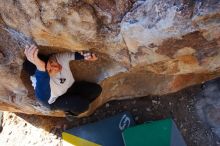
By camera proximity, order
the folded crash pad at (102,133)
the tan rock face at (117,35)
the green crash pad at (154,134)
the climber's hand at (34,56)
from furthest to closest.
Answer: the folded crash pad at (102,133) → the green crash pad at (154,134) → the climber's hand at (34,56) → the tan rock face at (117,35)

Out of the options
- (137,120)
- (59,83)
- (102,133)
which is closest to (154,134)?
(137,120)

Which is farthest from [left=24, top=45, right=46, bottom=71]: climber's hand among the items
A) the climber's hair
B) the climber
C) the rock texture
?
the rock texture

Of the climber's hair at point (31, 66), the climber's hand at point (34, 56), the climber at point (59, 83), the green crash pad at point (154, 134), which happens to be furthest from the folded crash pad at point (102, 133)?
the climber's hand at point (34, 56)

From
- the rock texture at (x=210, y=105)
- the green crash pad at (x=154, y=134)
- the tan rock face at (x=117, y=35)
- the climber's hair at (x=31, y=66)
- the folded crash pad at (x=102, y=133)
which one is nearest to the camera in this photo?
the tan rock face at (x=117, y=35)

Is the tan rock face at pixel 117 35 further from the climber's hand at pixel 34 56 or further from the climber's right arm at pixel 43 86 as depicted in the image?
the climber's right arm at pixel 43 86

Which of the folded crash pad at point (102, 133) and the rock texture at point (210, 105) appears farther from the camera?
the folded crash pad at point (102, 133)

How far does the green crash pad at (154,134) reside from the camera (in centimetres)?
330

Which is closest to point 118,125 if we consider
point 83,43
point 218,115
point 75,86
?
point 75,86

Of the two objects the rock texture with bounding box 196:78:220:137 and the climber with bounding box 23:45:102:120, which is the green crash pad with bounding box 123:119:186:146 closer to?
the rock texture with bounding box 196:78:220:137

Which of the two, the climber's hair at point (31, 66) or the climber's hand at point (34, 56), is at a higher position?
the climber's hand at point (34, 56)

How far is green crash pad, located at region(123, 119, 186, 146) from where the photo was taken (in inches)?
130

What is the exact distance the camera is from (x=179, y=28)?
2.32m

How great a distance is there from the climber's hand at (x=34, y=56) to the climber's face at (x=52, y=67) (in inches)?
2.1

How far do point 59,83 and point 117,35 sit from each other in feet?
2.30
